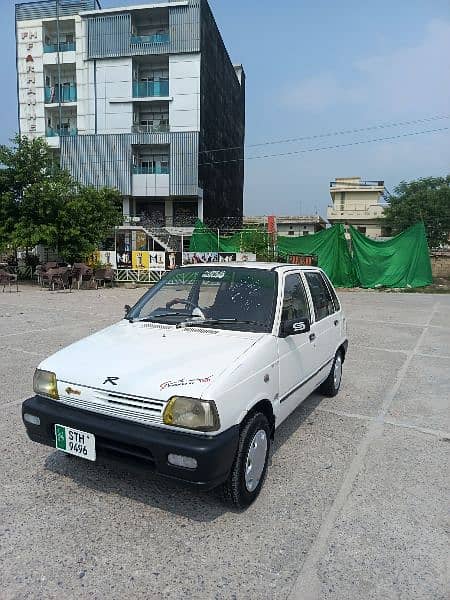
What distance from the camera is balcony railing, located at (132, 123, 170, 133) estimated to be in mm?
36938

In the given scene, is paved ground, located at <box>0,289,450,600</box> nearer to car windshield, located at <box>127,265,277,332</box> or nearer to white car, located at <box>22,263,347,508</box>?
white car, located at <box>22,263,347,508</box>

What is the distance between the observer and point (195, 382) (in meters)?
2.54

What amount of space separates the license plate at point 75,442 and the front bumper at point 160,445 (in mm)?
34

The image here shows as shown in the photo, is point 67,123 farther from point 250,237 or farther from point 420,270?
point 420,270

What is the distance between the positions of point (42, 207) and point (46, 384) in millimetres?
18474

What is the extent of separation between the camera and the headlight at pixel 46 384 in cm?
291

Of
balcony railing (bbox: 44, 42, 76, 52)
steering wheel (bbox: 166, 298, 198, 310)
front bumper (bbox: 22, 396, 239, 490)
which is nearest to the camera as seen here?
front bumper (bbox: 22, 396, 239, 490)

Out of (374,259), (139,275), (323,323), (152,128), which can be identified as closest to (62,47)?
(152,128)

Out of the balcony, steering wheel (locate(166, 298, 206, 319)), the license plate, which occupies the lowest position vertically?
the license plate

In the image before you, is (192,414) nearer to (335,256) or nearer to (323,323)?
(323,323)

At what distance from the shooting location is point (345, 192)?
5784 centimetres

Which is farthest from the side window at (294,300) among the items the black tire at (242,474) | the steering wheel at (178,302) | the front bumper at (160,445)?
the front bumper at (160,445)

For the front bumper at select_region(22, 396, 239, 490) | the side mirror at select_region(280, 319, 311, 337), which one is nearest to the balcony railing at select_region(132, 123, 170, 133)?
the side mirror at select_region(280, 319, 311, 337)

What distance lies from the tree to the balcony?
26.2m
